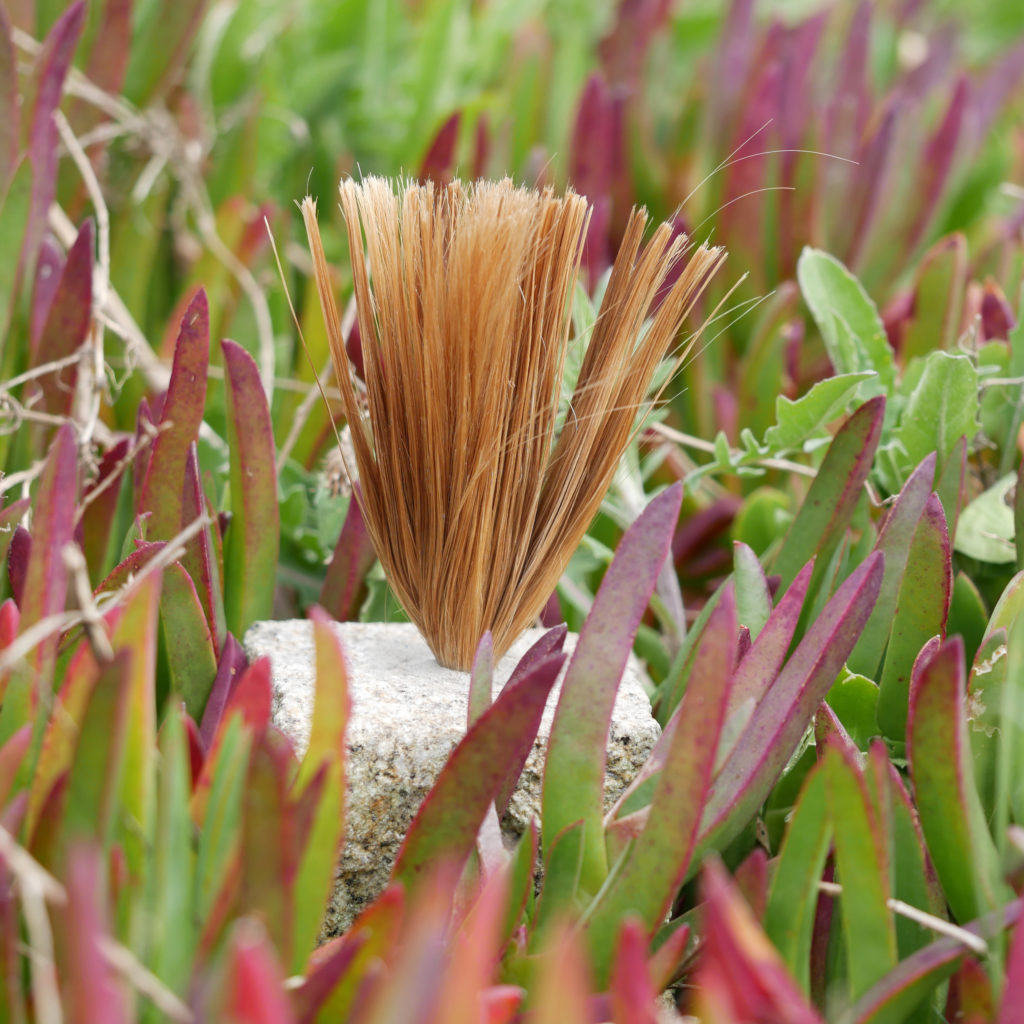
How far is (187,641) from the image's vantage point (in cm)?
78

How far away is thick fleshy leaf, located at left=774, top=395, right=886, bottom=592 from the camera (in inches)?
35.1

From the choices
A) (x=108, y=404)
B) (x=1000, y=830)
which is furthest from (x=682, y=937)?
(x=108, y=404)

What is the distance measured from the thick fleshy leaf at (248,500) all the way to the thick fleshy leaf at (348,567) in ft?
0.22

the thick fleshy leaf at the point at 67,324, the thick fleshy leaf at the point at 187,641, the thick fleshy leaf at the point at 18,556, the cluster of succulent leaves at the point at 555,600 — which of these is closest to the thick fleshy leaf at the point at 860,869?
the cluster of succulent leaves at the point at 555,600

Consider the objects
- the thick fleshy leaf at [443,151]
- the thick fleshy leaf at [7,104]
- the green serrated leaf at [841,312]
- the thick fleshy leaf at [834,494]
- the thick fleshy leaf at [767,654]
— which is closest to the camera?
the thick fleshy leaf at [767,654]

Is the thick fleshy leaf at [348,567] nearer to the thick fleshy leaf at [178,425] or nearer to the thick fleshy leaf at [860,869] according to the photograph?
the thick fleshy leaf at [178,425]

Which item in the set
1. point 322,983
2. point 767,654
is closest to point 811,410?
point 767,654

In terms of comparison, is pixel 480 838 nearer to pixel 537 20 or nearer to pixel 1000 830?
pixel 1000 830

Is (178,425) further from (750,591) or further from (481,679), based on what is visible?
(750,591)

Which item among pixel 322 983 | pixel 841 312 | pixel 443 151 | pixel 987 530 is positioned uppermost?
pixel 443 151

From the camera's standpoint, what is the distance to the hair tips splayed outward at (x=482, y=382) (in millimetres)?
716

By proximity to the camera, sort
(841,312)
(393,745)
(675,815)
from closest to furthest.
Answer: (675,815) < (393,745) < (841,312)

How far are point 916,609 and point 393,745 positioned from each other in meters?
0.39

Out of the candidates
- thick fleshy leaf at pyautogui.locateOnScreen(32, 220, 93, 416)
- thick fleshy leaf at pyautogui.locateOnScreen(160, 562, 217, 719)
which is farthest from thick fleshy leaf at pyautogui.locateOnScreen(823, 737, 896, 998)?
thick fleshy leaf at pyautogui.locateOnScreen(32, 220, 93, 416)
